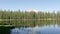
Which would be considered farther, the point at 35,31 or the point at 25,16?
the point at 25,16

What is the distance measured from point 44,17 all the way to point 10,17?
1247 cm

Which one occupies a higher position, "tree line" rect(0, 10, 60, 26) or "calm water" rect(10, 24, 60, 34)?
"tree line" rect(0, 10, 60, 26)

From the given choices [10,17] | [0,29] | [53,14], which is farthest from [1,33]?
[53,14]

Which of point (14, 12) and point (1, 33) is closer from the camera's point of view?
point (1, 33)

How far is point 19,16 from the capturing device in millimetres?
49094

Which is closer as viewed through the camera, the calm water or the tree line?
the calm water

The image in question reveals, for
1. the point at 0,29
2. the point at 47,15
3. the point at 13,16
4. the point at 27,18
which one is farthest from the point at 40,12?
the point at 0,29

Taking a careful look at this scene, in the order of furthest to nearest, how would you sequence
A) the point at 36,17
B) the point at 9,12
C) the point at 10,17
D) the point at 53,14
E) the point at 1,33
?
the point at 53,14
the point at 36,17
the point at 9,12
the point at 10,17
the point at 1,33

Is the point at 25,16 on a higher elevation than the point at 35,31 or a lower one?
higher

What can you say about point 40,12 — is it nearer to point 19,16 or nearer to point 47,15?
point 47,15

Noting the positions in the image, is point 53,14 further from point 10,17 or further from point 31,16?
point 10,17

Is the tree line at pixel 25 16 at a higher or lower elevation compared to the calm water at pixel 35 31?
higher

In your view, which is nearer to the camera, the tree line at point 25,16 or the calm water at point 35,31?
the calm water at point 35,31

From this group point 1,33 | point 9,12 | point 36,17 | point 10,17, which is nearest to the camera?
point 1,33
